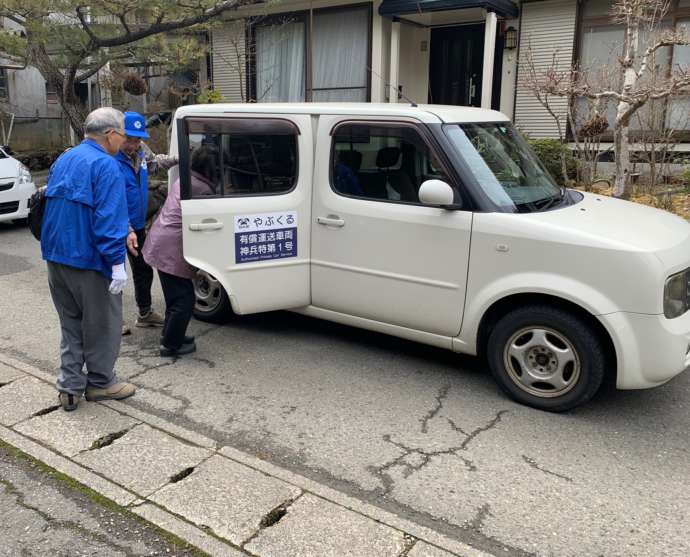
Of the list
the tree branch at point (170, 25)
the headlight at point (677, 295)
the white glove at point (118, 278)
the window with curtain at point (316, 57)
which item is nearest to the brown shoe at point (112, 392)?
the white glove at point (118, 278)

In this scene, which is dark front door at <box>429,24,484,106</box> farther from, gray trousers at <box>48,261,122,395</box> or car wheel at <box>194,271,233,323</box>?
gray trousers at <box>48,261,122,395</box>

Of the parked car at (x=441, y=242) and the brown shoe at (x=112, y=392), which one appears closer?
the parked car at (x=441, y=242)

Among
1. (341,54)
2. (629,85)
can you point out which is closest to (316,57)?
(341,54)

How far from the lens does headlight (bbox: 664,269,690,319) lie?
3.69m

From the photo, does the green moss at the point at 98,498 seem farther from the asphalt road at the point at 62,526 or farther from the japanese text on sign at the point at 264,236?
the japanese text on sign at the point at 264,236

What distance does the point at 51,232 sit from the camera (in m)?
3.77

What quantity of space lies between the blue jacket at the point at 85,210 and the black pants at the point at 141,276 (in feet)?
5.41

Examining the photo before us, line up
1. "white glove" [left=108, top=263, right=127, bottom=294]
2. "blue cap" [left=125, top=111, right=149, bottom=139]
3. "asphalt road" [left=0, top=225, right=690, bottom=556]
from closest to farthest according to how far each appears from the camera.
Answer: "asphalt road" [left=0, top=225, right=690, bottom=556] → "white glove" [left=108, top=263, right=127, bottom=294] → "blue cap" [left=125, top=111, right=149, bottom=139]

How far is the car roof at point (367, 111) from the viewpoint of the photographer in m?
4.41

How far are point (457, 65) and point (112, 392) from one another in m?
11.4

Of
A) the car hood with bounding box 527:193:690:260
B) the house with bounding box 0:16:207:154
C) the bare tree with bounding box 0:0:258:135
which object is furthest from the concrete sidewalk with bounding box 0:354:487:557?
the house with bounding box 0:16:207:154

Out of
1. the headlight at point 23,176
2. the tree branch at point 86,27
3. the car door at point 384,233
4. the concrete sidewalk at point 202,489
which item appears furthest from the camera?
the tree branch at point 86,27

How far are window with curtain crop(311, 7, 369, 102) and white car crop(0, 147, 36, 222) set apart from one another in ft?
22.7

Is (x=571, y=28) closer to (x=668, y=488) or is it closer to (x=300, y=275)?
(x=300, y=275)
